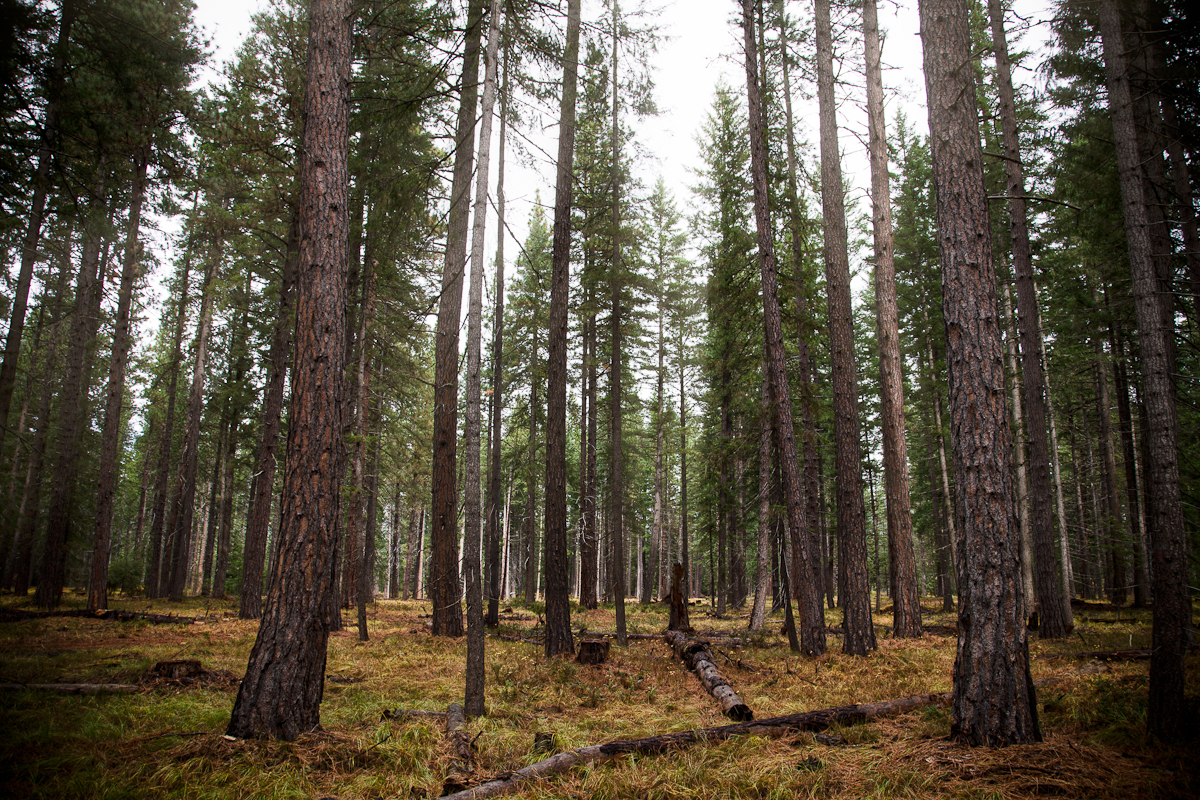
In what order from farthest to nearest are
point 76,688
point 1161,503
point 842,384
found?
point 842,384 → point 76,688 → point 1161,503

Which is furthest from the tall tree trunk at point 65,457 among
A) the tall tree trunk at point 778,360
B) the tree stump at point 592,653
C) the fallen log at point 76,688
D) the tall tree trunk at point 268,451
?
the tall tree trunk at point 778,360

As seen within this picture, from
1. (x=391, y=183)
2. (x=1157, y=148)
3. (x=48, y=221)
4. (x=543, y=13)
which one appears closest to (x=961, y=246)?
(x=543, y=13)

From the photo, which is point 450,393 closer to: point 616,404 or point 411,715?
point 616,404

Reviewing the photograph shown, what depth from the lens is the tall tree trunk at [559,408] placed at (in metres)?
9.82

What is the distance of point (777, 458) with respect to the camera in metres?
13.8

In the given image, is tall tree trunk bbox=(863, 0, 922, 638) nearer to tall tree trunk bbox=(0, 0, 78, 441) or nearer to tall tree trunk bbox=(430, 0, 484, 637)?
tall tree trunk bbox=(430, 0, 484, 637)

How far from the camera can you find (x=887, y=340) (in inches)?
483

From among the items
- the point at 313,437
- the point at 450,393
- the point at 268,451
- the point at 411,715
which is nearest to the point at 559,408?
the point at 450,393

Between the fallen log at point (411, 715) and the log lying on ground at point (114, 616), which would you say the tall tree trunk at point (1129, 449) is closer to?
the fallen log at point (411, 715)

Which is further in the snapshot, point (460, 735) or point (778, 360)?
point (778, 360)

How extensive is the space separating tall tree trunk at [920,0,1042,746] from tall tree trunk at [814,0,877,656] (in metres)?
5.84

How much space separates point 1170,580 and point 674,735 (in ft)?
15.9

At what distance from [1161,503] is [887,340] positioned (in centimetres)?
759

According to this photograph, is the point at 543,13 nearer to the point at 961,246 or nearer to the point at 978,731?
the point at 961,246
